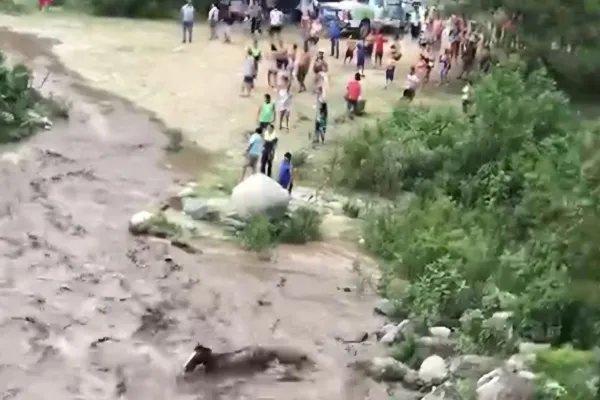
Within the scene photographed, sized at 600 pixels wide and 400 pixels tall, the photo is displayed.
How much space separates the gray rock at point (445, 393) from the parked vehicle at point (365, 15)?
75.8 ft

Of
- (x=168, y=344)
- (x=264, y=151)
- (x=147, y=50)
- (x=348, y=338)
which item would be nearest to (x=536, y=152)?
(x=264, y=151)

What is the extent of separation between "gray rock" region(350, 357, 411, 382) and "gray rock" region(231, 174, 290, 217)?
15.0ft

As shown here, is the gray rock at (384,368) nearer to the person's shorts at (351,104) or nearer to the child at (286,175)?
the child at (286,175)

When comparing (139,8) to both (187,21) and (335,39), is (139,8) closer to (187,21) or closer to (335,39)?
(187,21)

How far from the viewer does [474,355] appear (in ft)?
40.7

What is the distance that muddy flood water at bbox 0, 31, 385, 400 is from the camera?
1223cm

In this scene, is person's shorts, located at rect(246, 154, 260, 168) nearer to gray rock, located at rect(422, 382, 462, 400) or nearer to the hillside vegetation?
the hillside vegetation

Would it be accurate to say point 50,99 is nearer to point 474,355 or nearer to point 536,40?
point 536,40

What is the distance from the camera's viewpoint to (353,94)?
24.1 meters

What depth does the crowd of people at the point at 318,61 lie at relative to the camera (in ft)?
67.2

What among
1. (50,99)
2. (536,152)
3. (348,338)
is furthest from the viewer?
(50,99)

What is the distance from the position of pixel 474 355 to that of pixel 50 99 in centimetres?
1439

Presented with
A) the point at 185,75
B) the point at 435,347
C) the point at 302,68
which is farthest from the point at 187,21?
the point at 435,347

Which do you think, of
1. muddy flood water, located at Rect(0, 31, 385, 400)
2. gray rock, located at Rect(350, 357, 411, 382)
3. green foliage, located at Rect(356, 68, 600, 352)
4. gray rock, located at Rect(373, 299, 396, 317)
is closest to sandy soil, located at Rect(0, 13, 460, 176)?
green foliage, located at Rect(356, 68, 600, 352)
